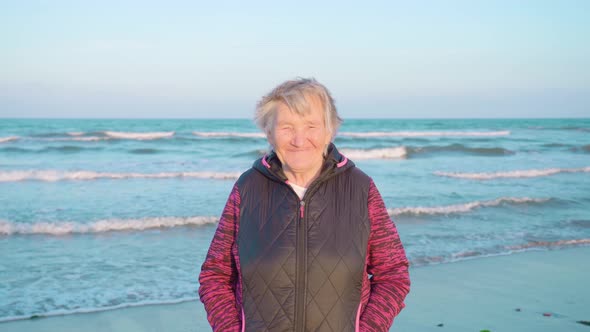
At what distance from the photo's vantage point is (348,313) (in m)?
1.97

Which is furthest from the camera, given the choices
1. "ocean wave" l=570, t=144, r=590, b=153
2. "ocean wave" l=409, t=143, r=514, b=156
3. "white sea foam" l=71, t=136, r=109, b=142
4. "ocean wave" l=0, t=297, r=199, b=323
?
"white sea foam" l=71, t=136, r=109, b=142

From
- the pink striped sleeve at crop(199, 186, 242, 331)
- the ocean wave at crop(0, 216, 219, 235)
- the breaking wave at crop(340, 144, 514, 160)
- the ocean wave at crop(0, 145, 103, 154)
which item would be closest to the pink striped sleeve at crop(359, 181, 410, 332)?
the pink striped sleeve at crop(199, 186, 242, 331)

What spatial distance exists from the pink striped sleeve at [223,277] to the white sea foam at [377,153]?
21383mm

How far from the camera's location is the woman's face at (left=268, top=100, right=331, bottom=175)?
202cm

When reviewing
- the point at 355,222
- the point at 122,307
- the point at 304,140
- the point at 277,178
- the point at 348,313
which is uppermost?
the point at 304,140

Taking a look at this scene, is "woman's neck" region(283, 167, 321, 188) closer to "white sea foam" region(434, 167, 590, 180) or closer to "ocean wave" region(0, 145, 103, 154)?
"white sea foam" region(434, 167, 590, 180)

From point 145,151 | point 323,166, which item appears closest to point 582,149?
point 145,151

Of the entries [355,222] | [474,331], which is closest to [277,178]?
[355,222]

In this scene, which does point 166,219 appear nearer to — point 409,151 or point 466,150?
point 409,151

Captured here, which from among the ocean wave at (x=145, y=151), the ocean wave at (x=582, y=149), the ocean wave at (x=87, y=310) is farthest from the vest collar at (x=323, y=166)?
the ocean wave at (x=582, y=149)

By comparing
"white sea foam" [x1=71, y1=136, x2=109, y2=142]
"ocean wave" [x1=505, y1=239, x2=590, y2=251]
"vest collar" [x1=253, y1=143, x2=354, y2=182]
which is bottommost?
"ocean wave" [x1=505, y1=239, x2=590, y2=251]

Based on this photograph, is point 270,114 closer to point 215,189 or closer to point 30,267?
point 30,267

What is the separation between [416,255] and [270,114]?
5.44 metres

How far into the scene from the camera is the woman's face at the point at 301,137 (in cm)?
202
